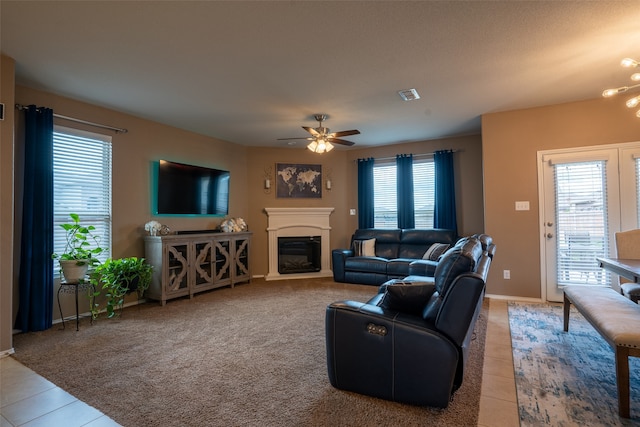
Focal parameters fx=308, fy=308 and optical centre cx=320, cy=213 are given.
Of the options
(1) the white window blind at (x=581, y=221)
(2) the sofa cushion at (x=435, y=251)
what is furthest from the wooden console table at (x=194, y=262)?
(1) the white window blind at (x=581, y=221)

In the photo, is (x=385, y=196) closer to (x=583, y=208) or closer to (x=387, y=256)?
(x=387, y=256)

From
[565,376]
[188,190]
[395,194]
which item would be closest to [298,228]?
[395,194]

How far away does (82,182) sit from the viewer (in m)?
3.73

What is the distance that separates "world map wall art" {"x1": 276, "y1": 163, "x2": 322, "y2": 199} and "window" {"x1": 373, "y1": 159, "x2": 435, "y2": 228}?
3.88 feet

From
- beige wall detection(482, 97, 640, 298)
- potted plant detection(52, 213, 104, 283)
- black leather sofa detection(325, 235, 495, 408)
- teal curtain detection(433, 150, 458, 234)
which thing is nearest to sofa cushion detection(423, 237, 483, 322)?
black leather sofa detection(325, 235, 495, 408)

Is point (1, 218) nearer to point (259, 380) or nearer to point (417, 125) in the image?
point (259, 380)

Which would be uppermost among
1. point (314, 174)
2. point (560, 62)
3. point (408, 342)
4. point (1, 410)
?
point (560, 62)

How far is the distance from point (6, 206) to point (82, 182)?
116cm

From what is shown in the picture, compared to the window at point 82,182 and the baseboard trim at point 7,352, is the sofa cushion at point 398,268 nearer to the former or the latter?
the window at point 82,182

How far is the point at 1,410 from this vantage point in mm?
1866

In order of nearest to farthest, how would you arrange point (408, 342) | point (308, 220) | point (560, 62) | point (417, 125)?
1. point (408, 342)
2. point (560, 62)
3. point (417, 125)
4. point (308, 220)

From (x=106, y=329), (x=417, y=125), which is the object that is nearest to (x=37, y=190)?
(x=106, y=329)

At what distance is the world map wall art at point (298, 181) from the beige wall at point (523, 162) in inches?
123

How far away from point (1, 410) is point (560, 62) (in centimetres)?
497
